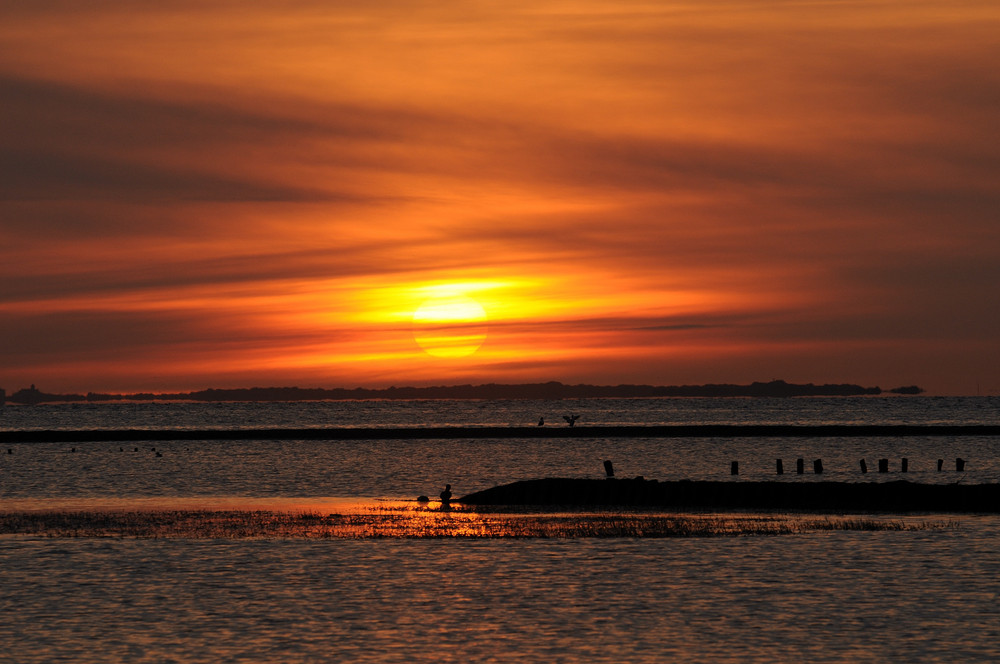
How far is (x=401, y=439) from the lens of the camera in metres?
177

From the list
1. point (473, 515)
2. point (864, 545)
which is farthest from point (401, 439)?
point (864, 545)

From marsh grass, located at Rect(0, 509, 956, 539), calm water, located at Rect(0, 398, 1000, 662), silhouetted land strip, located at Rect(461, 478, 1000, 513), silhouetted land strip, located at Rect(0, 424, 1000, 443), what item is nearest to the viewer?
calm water, located at Rect(0, 398, 1000, 662)

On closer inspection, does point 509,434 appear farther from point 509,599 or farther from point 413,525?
point 509,599

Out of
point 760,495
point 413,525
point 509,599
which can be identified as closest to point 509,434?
point 760,495

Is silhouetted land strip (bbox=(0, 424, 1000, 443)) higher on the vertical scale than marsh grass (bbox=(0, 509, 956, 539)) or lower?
higher

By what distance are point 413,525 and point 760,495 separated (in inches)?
686

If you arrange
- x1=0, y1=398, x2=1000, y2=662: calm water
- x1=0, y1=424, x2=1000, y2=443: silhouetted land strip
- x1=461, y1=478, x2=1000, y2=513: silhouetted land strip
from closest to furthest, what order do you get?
x1=0, y1=398, x2=1000, y2=662: calm water < x1=461, y1=478, x2=1000, y2=513: silhouetted land strip < x1=0, y1=424, x2=1000, y2=443: silhouetted land strip

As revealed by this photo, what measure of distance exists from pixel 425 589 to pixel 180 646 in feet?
28.0

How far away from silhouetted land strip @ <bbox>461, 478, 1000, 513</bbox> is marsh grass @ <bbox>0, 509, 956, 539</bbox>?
482cm

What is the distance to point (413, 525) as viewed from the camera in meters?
50.1

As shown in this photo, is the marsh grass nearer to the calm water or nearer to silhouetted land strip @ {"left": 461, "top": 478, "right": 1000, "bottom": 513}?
the calm water

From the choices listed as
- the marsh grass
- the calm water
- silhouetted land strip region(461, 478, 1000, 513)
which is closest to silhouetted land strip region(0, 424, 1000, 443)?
silhouetted land strip region(461, 478, 1000, 513)

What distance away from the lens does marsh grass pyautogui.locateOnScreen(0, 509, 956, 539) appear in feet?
151

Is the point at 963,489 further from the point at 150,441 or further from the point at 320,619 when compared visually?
the point at 150,441
